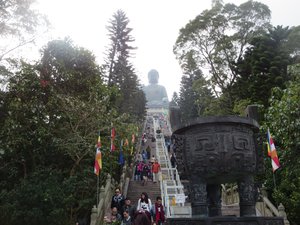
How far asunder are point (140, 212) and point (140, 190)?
9.92 metres

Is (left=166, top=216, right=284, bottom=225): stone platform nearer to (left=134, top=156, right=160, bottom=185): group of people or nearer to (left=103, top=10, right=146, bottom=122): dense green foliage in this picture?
(left=134, top=156, right=160, bottom=185): group of people

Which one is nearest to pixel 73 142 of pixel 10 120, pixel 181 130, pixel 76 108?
pixel 76 108

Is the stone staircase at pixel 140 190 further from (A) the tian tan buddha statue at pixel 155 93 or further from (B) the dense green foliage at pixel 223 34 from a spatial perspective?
(A) the tian tan buddha statue at pixel 155 93

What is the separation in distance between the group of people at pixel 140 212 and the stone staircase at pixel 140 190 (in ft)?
16.5

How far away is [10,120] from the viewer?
53.2 feet

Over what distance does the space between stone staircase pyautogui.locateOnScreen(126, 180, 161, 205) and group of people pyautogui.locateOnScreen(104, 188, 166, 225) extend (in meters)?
5.04

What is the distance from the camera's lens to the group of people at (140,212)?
8.34 meters

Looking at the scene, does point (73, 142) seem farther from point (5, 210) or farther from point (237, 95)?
point (237, 95)

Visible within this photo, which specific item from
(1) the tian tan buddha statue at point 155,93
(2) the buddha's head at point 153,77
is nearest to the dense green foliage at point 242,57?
(1) the tian tan buddha statue at point 155,93

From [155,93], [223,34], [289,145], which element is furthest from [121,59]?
[155,93]

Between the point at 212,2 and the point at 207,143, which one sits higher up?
the point at 212,2

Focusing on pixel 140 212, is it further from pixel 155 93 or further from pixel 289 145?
pixel 155 93

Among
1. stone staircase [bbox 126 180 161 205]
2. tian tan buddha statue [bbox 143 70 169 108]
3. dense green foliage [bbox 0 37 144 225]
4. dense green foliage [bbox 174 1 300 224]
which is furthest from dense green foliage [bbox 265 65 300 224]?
tian tan buddha statue [bbox 143 70 169 108]

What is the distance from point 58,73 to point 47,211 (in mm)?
8181
